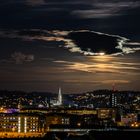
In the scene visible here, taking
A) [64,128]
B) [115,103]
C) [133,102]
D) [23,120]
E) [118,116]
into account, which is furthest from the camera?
[133,102]

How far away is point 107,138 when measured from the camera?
50.2m

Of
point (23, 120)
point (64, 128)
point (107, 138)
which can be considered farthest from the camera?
point (23, 120)

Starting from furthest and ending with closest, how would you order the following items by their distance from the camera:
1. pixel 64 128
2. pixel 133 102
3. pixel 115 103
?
pixel 133 102 → pixel 115 103 → pixel 64 128

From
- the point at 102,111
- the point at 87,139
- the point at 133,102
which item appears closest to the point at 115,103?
the point at 133,102

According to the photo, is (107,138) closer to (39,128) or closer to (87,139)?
(87,139)

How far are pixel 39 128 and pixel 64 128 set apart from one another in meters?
4.75

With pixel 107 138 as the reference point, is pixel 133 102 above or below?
above

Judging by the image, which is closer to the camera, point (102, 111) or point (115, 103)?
point (102, 111)

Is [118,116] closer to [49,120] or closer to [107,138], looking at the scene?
[49,120]

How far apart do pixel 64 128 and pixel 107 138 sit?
26159 millimetres

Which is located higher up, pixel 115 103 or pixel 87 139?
pixel 115 103

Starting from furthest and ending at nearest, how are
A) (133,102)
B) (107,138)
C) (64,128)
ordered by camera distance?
(133,102) → (64,128) → (107,138)

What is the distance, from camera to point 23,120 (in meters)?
81.0

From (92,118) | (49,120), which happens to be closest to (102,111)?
(92,118)
